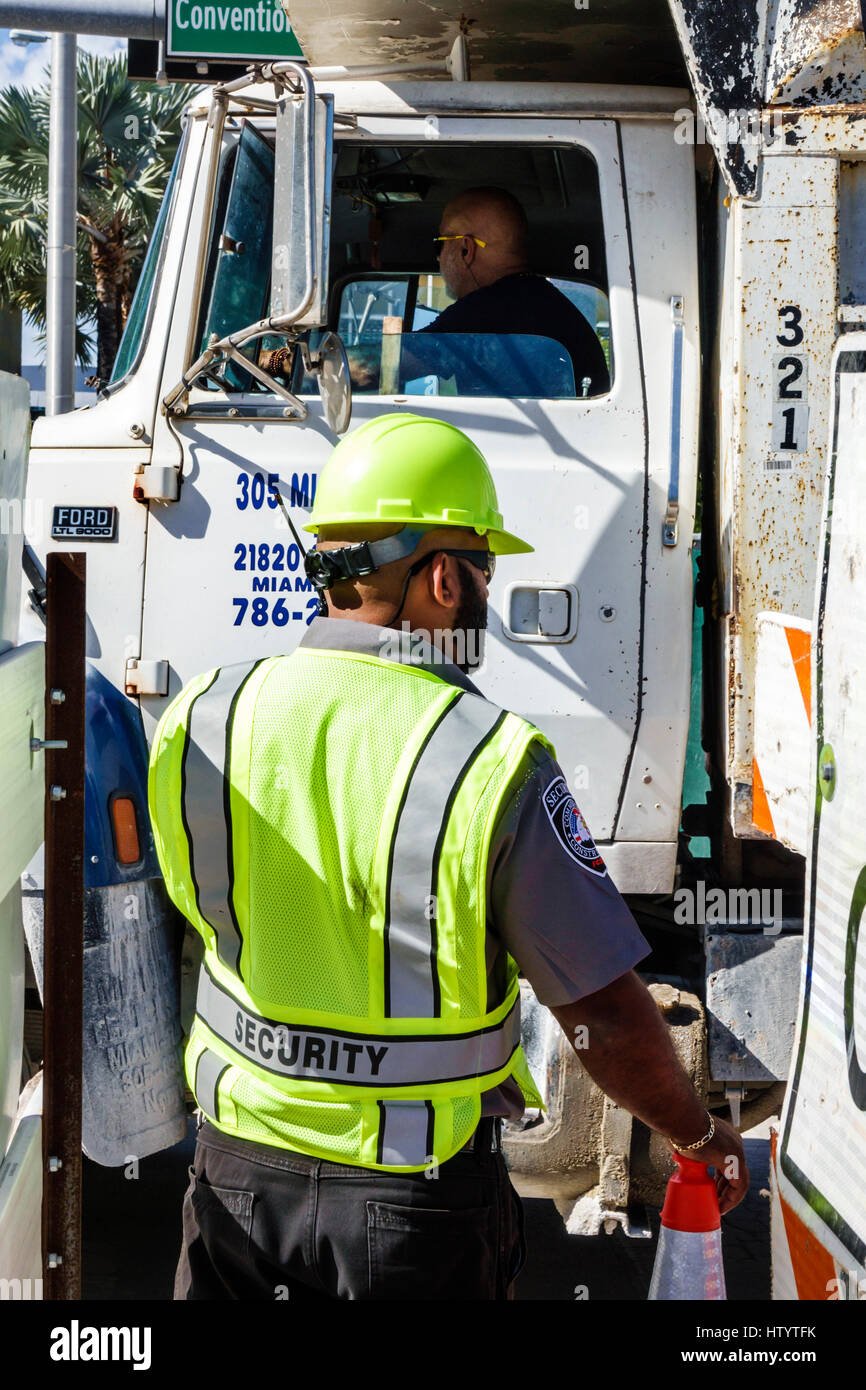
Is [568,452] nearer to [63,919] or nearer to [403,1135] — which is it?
[63,919]

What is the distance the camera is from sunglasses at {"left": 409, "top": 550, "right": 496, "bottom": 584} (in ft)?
6.68

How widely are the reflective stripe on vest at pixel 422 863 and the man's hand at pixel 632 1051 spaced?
0.22 m

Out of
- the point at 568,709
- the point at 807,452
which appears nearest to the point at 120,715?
the point at 568,709

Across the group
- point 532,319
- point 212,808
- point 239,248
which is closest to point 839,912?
point 212,808

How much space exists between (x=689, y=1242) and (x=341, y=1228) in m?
0.75

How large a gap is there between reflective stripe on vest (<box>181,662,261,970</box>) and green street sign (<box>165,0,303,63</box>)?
10.6 ft

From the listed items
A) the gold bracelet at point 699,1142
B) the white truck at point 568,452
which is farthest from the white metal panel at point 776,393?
the gold bracelet at point 699,1142

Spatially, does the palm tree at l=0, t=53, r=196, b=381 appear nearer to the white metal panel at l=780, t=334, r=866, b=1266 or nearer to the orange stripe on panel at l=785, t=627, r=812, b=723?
the orange stripe on panel at l=785, t=627, r=812, b=723

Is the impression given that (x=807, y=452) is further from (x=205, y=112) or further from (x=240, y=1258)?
(x=240, y=1258)

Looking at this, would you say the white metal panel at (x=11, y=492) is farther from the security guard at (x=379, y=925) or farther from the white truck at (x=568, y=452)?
the white truck at (x=568, y=452)

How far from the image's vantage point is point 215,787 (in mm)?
1971

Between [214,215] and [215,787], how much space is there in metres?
1.91

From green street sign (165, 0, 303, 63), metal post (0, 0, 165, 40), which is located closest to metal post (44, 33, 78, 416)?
metal post (0, 0, 165, 40)

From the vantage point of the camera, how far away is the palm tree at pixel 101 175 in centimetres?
1590
